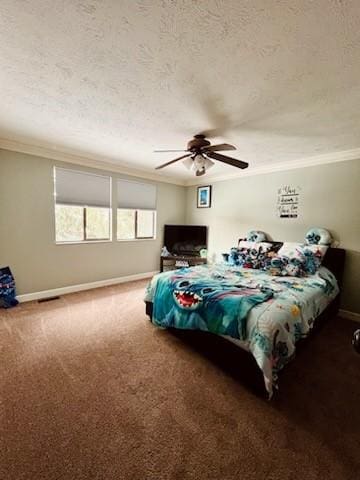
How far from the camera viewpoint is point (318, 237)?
3.21 metres

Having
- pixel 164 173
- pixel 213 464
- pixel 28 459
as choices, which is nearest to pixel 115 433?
pixel 28 459

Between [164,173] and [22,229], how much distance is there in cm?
286

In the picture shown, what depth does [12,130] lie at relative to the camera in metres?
2.70

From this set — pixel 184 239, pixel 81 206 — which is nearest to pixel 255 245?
pixel 184 239

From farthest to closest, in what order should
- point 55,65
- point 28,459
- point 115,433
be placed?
point 55,65 → point 115,433 → point 28,459

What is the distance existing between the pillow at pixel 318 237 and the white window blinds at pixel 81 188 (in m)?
3.63

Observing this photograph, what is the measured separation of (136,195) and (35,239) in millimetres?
2051

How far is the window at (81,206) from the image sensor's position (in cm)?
353

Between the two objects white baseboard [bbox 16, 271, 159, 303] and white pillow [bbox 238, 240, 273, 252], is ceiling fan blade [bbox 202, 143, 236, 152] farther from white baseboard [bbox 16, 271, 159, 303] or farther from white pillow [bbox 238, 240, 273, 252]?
white baseboard [bbox 16, 271, 159, 303]

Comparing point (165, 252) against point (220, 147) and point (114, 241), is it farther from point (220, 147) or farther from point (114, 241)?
point (220, 147)

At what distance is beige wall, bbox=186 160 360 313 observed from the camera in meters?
3.01

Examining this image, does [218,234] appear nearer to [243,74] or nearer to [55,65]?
[243,74]

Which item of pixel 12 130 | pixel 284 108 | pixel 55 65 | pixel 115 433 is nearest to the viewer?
pixel 115 433

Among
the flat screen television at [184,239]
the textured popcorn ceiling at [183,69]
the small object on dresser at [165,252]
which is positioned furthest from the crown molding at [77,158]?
the small object on dresser at [165,252]
